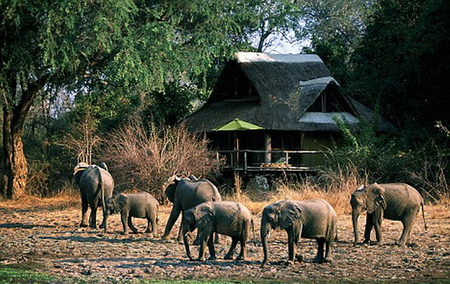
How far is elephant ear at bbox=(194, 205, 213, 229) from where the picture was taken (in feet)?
37.6

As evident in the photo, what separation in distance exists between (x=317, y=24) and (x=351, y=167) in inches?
1249

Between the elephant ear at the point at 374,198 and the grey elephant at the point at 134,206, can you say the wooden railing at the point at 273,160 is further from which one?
the elephant ear at the point at 374,198

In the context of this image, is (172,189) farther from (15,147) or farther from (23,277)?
(15,147)

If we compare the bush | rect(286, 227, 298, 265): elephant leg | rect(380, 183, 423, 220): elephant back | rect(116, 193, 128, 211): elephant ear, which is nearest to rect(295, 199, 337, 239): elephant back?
rect(286, 227, 298, 265): elephant leg

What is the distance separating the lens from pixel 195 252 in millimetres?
12773

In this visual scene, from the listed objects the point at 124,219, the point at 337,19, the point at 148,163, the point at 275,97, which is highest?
the point at 337,19

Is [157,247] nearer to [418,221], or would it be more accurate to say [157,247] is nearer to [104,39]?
[418,221]

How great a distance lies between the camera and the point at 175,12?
25203 mm

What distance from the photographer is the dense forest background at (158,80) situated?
74.7 ft

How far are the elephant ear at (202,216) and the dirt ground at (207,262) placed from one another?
0.65 metres

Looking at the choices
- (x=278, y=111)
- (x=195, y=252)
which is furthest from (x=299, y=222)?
(x=278, y=111)

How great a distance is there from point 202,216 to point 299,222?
1.60m

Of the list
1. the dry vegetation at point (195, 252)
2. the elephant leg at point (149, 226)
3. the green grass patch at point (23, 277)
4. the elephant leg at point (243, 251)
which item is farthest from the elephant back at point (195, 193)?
the green grass patch at point (23, 277)

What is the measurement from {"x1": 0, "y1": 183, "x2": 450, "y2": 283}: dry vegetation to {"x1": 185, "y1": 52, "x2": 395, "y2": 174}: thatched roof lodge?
13959 mm
